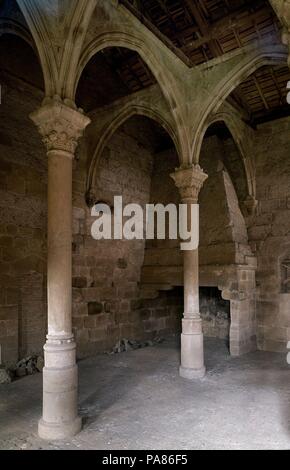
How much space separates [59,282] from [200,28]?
404 cm

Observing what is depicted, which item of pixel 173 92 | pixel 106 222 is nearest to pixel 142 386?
pixel 106 222

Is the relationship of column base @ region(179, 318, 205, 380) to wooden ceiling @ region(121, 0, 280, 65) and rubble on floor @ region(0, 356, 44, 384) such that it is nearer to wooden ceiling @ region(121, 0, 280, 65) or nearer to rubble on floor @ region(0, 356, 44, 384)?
rubble on floor @ region(0, 356, 44, 384)

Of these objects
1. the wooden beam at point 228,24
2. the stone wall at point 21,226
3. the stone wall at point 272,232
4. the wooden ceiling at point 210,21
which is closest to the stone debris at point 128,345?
the stone wall at point 21,226

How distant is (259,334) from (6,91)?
20.5 feet

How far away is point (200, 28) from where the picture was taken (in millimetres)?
5133

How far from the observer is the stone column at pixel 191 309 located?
17.5 ft

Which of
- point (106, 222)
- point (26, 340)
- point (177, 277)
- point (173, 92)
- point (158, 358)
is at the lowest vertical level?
point (158, 358)

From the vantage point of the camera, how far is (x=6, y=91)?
552 cm

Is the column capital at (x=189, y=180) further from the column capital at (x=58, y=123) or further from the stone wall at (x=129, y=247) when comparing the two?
the column capital at (x=58, y=123)

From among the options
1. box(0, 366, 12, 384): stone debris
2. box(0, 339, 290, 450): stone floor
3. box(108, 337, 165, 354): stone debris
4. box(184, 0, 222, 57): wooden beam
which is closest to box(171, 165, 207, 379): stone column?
box(0, 339, 290, 450): stone floor

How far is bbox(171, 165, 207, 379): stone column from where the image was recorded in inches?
211
